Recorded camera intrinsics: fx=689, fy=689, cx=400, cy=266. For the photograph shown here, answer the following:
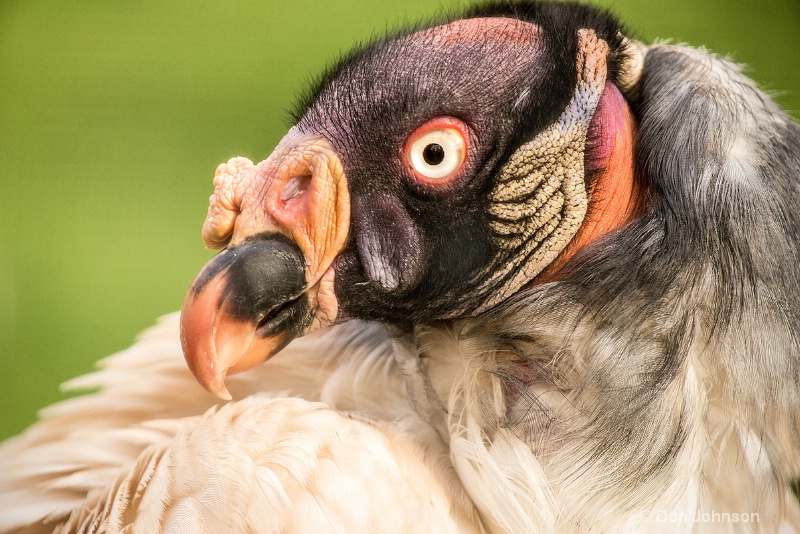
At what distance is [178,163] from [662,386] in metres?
0.91

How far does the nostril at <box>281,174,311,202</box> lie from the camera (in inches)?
36.7

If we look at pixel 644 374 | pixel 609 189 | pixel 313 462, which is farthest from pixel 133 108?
pixel 644 374

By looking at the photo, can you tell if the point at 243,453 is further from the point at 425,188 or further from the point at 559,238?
the point at 559,238

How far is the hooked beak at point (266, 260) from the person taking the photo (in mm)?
870

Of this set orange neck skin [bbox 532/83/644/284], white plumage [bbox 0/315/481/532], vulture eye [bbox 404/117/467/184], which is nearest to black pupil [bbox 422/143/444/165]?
vulture eye [bbox 404/117/467/184]

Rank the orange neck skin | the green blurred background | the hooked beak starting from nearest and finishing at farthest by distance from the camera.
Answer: the hooked beak
the orange neck skin
the green blurred background

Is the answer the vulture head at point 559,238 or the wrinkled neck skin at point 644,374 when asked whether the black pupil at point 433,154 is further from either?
the wrinkled neck skin at point 644,374

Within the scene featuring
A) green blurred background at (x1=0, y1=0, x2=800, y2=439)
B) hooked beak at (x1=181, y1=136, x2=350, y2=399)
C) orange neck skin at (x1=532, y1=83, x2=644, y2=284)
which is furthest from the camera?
green blurred background at (x1=0, y1=0, x2=800, y2=439)

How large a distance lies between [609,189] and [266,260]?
507 mm

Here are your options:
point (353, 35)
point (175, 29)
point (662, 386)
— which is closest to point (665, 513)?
point (662, 386)

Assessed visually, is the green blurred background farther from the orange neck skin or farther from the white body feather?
the orange neck skin

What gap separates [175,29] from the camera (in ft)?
4.08

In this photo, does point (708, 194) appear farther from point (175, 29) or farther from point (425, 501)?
point (175, 29)

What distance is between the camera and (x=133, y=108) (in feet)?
4.15
